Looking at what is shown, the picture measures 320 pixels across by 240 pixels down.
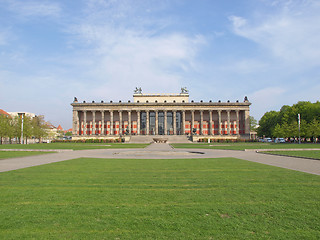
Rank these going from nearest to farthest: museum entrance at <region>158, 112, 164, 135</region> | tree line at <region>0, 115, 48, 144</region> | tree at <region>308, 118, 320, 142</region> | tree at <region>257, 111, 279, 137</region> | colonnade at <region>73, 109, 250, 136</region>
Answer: tree at <region>308, 118, 320, 142</region>
tree line at <region>0, 115, 48, 144</region>
tree at <region>257, 111, 279, 137</region>
colonnade at <region>73, 109, 250, 136</region>
museum entrance at <region>158, 112, 164, 135</region>

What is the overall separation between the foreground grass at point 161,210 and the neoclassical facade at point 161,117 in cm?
8513

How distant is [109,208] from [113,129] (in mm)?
94455

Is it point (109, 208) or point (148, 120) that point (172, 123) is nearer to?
point (148, 120)

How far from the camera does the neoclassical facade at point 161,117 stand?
311ft

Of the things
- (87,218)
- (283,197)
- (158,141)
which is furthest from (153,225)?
(158,141)

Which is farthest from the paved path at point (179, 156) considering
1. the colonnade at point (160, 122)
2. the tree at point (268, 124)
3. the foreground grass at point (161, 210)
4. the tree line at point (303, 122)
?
the tree at point (268, 124)

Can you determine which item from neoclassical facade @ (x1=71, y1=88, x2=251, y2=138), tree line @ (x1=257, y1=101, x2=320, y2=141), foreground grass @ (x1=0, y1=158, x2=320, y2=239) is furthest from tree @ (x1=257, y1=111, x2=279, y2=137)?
foreground grass @ (x1=0, y1=158, x2=320, y2=239)

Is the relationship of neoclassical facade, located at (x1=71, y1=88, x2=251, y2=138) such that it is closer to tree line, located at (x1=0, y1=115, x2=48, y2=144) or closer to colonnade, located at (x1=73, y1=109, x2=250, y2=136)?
colonnade, located at (x1=73, y1=109, x2=250, y2=136)

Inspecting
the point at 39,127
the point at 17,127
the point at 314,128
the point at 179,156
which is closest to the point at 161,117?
the point at 39,127

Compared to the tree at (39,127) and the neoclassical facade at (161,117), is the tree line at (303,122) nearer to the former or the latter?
the neoclassical facade at (161,117)

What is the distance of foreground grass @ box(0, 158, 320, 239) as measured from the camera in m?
4.65

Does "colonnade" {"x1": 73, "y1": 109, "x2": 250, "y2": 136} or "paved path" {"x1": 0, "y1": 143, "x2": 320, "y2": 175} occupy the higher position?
"colonnade" {"x1": 73, "y1": 109, "x2": 250, "y2": 136}

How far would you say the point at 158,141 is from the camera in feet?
236

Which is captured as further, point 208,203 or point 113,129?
point 113,129
